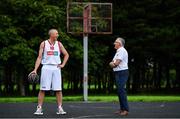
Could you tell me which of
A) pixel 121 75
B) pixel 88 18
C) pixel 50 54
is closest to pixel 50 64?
pixel 50 54

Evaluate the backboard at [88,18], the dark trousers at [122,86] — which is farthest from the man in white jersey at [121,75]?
the backboard at [88,18]

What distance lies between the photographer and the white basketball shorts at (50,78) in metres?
15.9

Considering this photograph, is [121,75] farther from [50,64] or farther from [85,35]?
[85,35]

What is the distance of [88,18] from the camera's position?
95.4ft

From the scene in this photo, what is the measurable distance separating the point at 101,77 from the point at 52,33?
40.7 metres

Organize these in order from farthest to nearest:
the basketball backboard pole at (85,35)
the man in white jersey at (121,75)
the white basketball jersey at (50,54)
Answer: the basketball backboard pole at (85,35) → the man in white jersey at (121,75) → the white basketball jersey at (50,54)

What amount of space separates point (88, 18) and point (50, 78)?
13.4 meters

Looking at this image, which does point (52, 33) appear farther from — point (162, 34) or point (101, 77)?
point (101, 77)

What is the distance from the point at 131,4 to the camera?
50.4 meters

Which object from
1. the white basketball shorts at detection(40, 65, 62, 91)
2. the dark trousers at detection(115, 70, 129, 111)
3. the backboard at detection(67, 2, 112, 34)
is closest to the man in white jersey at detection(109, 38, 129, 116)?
the dark trousers at detection(115, 70, 129, 111)

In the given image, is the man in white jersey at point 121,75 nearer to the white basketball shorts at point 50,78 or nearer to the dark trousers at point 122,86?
the dark trousers at point 122,86

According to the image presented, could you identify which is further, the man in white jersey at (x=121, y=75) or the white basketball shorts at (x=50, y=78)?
the man in white jersey at (x=121, y=75)

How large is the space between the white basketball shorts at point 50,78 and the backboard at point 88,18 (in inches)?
486

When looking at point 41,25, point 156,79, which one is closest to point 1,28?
point 41,25
